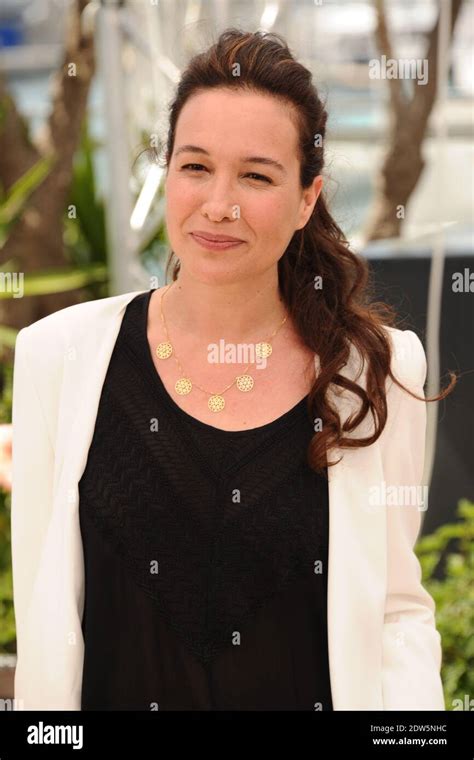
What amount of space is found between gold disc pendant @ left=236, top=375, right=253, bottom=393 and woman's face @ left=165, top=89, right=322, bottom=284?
0.18 metres

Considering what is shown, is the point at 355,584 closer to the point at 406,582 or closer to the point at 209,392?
the point at 406,582

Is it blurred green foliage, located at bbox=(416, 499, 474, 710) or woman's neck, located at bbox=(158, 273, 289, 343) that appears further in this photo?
blurred green foliage, located at bbox=(416, 499, 474, 710)

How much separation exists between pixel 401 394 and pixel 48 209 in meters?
2.82

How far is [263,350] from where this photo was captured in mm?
2016

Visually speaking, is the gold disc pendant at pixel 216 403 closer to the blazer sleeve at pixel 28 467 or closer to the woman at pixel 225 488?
the woman at pixel 225 488

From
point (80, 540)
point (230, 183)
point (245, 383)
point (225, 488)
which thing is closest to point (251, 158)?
point (230, 183)

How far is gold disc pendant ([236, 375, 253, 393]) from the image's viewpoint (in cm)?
197

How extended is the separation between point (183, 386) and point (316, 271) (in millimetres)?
338

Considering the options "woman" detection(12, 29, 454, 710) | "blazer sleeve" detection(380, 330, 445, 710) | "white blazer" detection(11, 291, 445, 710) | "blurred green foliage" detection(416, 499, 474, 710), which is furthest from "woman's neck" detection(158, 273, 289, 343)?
"blurred green foliage" detection(416, 499, 474, 710)

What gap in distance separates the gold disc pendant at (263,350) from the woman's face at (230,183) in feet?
0.52

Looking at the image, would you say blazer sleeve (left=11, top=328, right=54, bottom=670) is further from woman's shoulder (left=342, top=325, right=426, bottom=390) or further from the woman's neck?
woman's shoulder (left=342, top=325, right=426, bottom=390)

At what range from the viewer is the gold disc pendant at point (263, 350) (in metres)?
2.01

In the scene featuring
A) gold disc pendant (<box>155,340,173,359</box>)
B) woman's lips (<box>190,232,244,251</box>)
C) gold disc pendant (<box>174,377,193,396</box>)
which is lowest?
gold disc pendant (<box>174,377,193,396</box>)

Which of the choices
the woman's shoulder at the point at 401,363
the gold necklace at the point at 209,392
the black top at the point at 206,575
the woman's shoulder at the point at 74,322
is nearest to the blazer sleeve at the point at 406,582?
the woman's shoulder at the point at 401,363
